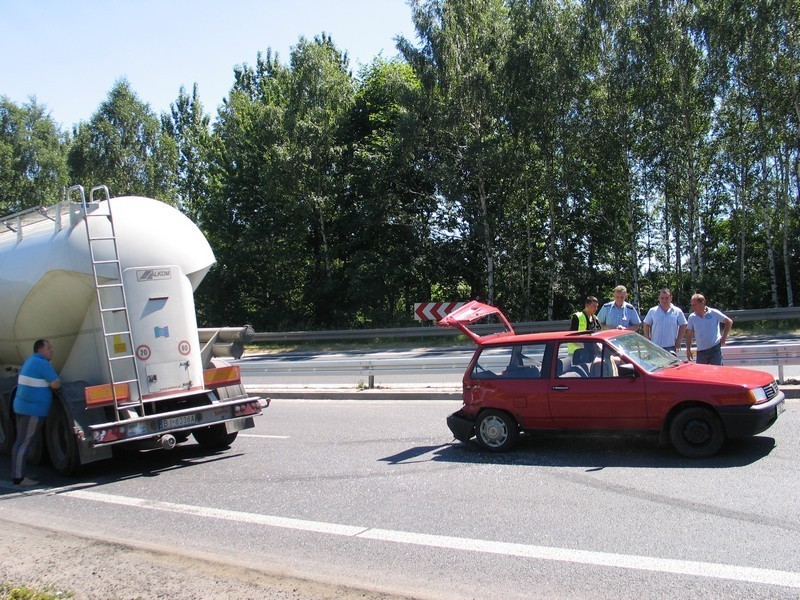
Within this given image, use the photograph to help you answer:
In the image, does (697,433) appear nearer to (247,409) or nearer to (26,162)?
(247,409)

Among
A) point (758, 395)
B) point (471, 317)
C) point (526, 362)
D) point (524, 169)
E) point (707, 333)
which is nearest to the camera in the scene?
point (758, 395)

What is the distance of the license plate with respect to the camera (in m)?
8.54

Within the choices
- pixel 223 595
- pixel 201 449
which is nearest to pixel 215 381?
pixel 201 449

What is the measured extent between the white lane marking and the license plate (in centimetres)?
146

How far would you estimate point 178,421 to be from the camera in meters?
8.68

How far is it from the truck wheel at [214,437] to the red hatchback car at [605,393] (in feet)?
11.1

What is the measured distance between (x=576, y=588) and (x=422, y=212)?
2687 centimetres

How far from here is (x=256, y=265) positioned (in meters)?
34.8

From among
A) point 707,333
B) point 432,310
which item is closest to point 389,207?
point 432,310

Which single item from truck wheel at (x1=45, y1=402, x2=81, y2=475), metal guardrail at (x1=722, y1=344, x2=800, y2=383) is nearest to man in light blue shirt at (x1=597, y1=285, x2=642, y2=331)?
metal guardrail at (x1=722, y1=344, x2=800, y2=383)

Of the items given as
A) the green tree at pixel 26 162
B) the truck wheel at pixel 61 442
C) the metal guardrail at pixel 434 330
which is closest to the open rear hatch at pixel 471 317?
the truck wheel at pixel 61 442

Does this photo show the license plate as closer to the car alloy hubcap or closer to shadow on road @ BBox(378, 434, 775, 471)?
shadow on road @ BBox(378, 434, 775, 471)

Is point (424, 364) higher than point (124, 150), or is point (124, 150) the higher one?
point (124, 150)

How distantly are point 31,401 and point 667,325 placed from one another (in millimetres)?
8554
